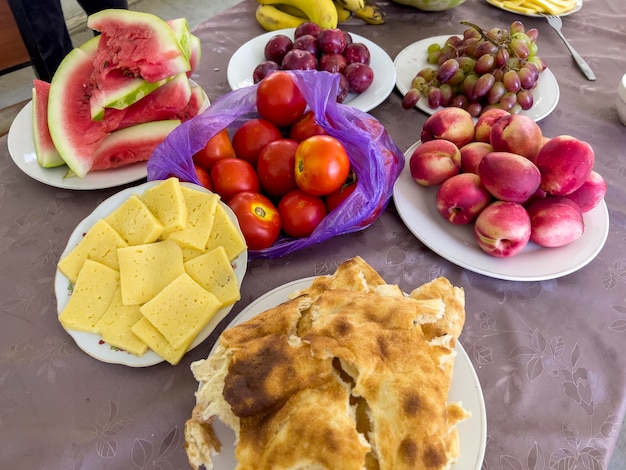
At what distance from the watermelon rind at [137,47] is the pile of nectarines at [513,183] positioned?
58cm

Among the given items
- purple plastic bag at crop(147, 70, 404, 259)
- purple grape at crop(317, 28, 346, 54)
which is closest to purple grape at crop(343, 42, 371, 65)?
purple grape at crop(317, 28, 346, 54)

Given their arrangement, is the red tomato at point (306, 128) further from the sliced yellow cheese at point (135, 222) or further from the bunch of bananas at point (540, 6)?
the bunch of bananas at point (540, 6)

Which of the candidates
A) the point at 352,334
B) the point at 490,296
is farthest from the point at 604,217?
the point at 352,334

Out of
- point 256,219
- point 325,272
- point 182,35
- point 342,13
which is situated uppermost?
point 182,35

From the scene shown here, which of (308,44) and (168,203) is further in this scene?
(308,44)

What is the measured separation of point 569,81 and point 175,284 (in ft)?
3.95

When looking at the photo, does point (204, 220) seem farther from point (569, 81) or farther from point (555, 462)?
point (569, 81)

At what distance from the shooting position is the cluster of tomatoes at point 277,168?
0.87 m

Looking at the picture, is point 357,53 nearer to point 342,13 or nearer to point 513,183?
point 342,13

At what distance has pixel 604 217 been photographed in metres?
0.92

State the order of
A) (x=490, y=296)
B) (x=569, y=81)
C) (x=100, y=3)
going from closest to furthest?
(x=490, y=296) < (x=569, y=81) < (x=100, y=3)

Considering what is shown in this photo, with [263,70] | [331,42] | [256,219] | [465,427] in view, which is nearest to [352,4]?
[331,42]

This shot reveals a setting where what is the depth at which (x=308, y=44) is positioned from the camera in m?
1.20

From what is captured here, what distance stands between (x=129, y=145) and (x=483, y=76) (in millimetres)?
839
